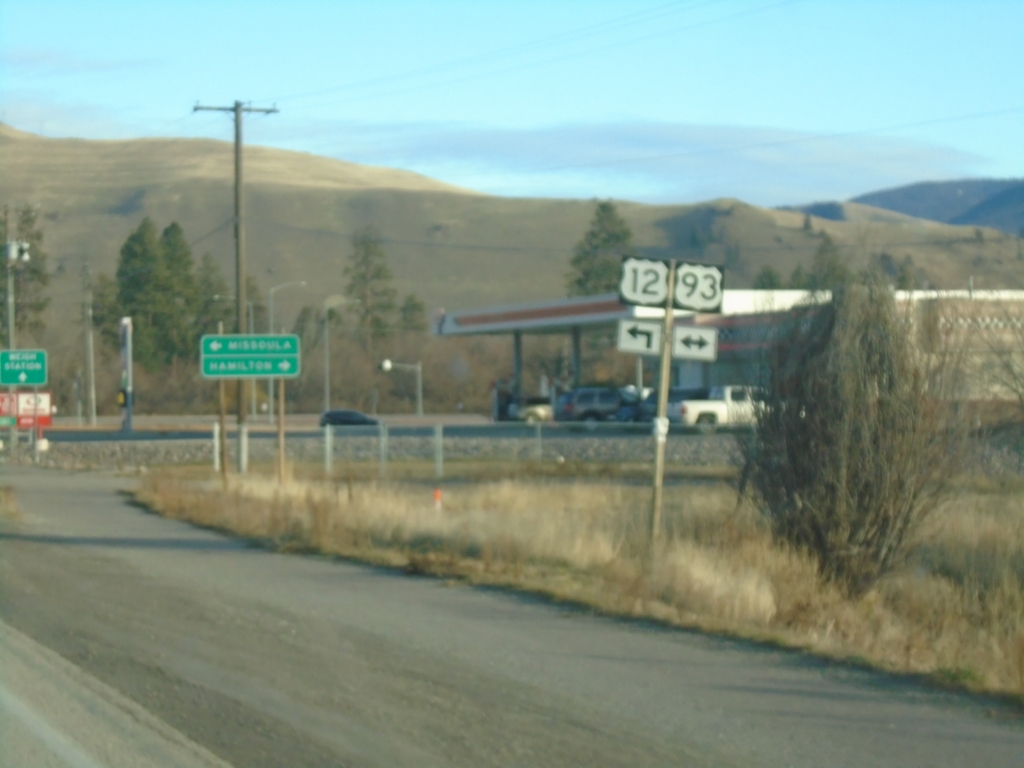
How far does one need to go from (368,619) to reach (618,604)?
229 centimetres

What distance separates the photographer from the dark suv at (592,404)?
53428 millimetres

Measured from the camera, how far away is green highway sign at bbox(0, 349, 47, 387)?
94.8 ft

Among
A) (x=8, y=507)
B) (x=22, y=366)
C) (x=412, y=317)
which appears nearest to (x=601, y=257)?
(x=412, y=317)

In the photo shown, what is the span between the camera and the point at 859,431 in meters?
12.3

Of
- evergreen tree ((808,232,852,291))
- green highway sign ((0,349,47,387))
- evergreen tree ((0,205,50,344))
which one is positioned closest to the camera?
evergreen tree ((808,232,852,291))

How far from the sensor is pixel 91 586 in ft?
40.7

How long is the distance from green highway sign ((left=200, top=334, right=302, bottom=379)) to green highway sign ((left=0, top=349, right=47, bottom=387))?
17.6 ft

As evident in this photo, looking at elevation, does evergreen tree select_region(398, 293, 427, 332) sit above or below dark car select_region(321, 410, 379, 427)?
above

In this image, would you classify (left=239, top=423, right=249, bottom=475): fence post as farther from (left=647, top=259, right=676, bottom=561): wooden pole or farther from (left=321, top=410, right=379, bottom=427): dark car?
(left=321, top=410, right=379, bottom=427): dark car

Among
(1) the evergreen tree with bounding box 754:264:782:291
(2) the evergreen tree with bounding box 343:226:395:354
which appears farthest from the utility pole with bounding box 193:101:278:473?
(2) the evergreen tree with bounding box 343:226:395:354

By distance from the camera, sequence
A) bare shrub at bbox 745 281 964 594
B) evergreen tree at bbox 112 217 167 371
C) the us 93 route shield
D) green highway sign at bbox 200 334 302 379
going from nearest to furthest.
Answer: bare shrub at bbox 745 281 964 594 → the us 93 route shield → green highway sign at bbox 200 334 302 379 → evergreen tree at bbox 112 217 167 371

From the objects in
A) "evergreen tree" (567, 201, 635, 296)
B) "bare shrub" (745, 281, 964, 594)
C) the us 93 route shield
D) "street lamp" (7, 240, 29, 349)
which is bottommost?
"bare shrub" (745, 281, 964, 594)

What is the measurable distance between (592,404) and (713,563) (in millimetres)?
41407

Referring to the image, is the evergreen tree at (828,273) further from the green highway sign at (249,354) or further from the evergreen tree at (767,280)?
the evergreen tree at (767,280)
